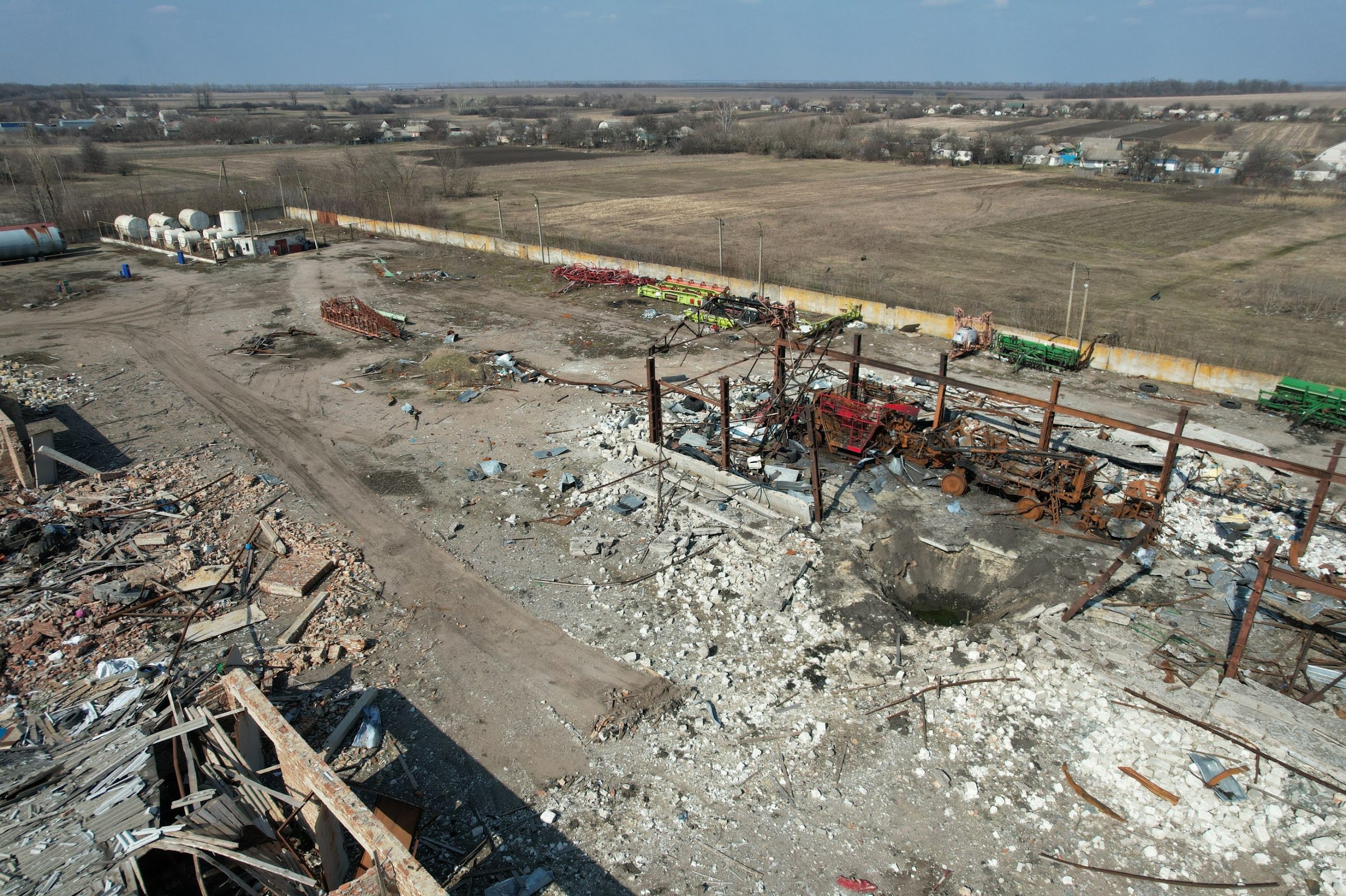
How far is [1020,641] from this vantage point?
1052 centimetres

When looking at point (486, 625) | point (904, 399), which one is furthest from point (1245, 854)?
point (904, 399)

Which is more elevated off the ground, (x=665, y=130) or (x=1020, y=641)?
(x=665, y=130)

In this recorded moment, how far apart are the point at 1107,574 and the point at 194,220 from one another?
150 ft

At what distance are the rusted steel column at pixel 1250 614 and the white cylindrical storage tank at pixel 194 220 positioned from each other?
153 feet

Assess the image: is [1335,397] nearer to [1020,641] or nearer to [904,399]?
[904,399]

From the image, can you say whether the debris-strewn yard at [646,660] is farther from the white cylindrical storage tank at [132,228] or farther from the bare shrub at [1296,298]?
the white cylindrical storage tank at [132,228]

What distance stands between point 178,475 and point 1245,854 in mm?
18769

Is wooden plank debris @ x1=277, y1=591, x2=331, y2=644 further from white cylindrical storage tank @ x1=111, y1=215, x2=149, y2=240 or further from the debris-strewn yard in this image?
white cylindrical storage tank @ x1=111, y1=215, x2=149, y2=240

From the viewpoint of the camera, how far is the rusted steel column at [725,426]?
14.3 m

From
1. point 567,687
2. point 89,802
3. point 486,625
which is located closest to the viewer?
point 89,802

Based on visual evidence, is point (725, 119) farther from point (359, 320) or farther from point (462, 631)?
point (462, 631)

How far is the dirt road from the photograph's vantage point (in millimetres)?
9516

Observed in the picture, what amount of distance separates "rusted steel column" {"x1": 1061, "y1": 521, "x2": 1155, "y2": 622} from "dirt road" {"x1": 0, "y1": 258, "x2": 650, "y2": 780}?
20.5 feet

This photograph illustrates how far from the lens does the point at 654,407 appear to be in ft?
50.4
